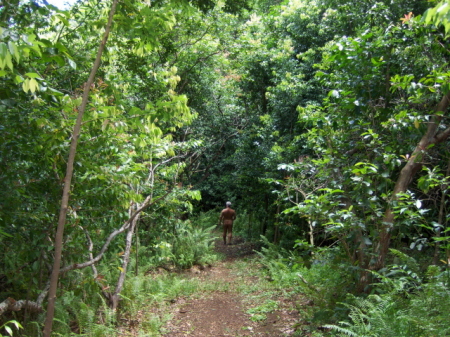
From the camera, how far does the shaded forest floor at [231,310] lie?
611 centimetres

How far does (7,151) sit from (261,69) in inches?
406

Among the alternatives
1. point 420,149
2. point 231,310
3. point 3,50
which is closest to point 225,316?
point 231,310

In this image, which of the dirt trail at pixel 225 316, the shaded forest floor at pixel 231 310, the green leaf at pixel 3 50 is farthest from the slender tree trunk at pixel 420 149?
the green leaf at pixel 3 50

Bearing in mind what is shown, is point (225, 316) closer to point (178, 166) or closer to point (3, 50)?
point (178, 166)

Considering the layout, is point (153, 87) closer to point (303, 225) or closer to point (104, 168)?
point (104, 168)

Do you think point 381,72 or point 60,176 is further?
point 381,72

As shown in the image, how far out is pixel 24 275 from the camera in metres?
5.16

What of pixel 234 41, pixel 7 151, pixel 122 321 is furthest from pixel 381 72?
pixel 234 41

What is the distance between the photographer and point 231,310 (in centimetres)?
719

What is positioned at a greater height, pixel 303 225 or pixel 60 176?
pixel 60 176

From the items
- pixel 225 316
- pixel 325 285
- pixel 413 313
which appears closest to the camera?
pixel 413 313

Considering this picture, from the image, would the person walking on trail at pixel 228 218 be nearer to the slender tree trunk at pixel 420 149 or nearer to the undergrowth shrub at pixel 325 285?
the undergrowth shrub at pixel 325 285

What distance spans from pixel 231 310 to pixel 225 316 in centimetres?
34

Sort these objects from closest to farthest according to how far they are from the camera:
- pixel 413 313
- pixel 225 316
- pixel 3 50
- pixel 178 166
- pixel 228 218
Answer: pixel 3 50 → pixel 413 313 → pixel 225 316 → pixel 178 166 → pixel 228 218
